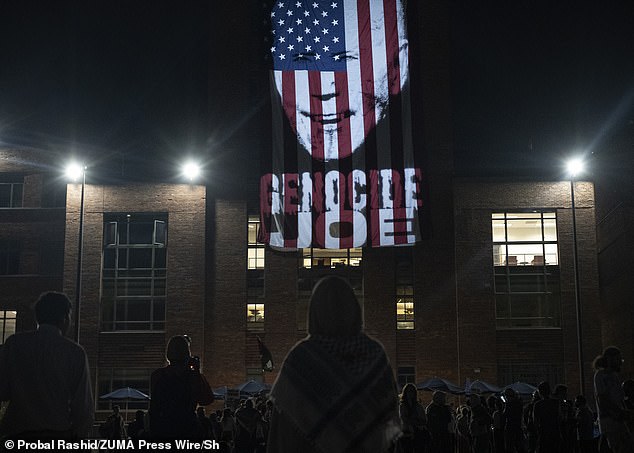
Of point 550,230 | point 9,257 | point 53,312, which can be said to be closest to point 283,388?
point 53,312

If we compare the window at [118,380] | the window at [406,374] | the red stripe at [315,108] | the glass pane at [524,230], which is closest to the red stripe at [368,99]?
the red stripe at [315,108]

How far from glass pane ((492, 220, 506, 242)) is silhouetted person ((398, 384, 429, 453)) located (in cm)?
2934

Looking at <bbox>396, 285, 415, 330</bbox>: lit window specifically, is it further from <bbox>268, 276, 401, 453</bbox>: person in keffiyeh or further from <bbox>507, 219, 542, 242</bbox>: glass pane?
<bbox>268, 276, 401, 453</bbox>: person in keffiyeh

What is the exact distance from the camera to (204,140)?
48281 millimetres

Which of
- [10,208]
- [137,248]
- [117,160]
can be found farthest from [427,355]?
[10,208]

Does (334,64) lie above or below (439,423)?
above

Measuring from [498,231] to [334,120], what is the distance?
16177 mm

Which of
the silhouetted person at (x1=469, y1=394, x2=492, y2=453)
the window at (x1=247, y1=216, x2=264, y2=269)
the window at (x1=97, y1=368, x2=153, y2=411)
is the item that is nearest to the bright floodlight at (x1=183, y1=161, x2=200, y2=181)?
the window at (x1=247, y1=216, x2=264, y2=269)

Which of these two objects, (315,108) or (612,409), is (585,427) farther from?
(315,108)

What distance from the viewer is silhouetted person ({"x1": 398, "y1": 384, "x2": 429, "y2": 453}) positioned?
1656cm

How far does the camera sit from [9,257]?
47.3 m

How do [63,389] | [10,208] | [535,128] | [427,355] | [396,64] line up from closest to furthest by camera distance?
1. [63,389]
2. [396,64]
3. [427,355]
4. [10,208]
5. [535,128]

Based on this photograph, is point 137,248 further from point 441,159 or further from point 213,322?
point 441,159

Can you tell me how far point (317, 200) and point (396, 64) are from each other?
5.28m
